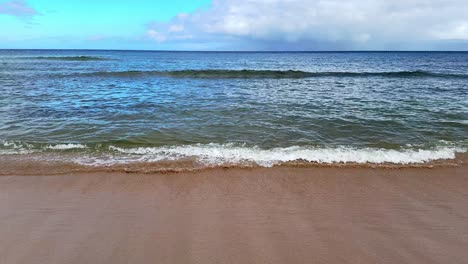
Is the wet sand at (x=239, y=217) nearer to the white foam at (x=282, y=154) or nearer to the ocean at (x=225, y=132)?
the white foam at (x=282, y=154)

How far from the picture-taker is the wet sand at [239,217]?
3.36 metres

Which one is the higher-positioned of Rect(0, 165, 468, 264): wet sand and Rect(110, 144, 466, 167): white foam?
Rect(110, 144, 466, 167): white foam

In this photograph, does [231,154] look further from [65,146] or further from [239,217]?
[65,146]

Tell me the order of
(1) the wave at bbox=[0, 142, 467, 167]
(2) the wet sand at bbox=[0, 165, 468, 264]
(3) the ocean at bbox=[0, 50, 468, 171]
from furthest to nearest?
(3) the ocean at bbox=[0, 50, 468, 171]
(1) the wave at bbox=[0, 142, 467, 167]
(2) the wet sand at bbox=[0, 165, 468, 264]

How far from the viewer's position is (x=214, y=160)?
6371 millimetres

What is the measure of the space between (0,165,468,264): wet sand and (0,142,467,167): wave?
0.57 m

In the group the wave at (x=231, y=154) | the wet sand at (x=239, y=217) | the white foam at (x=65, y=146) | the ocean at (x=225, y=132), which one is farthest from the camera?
the white foam at (x=65, y=146)

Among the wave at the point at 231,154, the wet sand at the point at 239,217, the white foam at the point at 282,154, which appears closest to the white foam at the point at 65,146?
the wave at the point at 231,154

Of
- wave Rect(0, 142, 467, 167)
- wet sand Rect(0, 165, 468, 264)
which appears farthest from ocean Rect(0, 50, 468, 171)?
wet sand Rect(0, 165, 468, 264)

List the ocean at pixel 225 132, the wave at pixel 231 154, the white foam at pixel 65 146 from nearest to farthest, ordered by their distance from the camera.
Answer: the wave at pixel 231 154
the ocean at pixel 225 132
the white foam at pixel 65 146

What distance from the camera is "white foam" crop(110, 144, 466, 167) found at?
21.1ft

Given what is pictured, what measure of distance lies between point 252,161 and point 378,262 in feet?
11.4

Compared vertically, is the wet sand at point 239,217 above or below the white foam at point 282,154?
below

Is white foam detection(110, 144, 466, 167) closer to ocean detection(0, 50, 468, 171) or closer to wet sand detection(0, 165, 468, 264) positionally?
ocean detection(0, 50, 468, 171)
